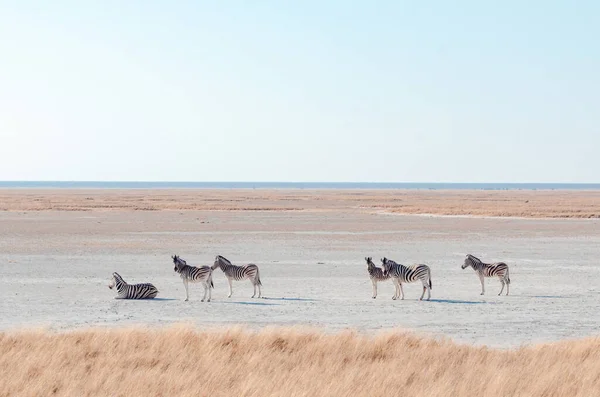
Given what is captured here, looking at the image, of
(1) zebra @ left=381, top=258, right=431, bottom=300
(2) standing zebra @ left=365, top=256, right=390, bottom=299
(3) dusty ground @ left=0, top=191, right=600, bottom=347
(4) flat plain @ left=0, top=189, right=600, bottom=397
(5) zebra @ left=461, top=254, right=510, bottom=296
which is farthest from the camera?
(5) zebra @ left=461, top=254, right=510, bottom=296

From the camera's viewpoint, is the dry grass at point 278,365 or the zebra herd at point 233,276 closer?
the dry grass at point 278,365

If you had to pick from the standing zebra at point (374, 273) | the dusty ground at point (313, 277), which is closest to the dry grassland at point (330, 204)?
the dusty ground at point (313, 277)

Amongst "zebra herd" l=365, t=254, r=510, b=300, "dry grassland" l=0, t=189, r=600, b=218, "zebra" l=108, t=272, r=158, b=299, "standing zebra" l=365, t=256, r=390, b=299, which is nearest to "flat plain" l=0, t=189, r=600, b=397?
"zebra" l=108, t=272, r=158, b=299

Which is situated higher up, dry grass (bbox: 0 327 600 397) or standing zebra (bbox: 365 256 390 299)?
standing zebra (bbox: 365 256 390 299)

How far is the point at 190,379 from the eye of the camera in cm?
1120

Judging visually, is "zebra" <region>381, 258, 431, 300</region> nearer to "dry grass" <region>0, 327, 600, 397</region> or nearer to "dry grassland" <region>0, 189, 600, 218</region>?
"dry grass" <region>0, 327, 600, 397</region>

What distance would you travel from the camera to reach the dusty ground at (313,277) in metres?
17.5

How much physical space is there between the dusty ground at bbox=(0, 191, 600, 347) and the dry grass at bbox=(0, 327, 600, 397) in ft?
8.62

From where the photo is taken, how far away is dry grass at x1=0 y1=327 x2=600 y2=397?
10.7m

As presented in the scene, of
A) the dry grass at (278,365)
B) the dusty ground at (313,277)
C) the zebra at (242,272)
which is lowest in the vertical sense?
the dusty ground at (313,277)

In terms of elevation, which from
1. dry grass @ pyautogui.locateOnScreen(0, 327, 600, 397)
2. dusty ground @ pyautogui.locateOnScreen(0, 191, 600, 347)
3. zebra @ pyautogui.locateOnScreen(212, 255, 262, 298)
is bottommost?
dusty ground @ pyautogui.locateOnScreen(0, 191, 600, 347)

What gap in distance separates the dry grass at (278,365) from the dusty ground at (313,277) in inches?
103

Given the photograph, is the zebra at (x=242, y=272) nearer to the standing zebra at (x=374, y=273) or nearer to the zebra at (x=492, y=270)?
the standing zebra at (x=374, y=273)

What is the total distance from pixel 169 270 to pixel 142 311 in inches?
351
